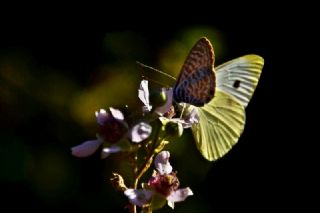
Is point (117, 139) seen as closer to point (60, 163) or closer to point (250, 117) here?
point (60, 163)

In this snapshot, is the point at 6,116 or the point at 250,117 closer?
the point at 6,116

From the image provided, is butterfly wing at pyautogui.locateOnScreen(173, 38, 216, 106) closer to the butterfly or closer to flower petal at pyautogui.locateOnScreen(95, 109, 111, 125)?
the butterfly

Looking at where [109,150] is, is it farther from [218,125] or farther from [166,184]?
[218,125]

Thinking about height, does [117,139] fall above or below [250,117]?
above

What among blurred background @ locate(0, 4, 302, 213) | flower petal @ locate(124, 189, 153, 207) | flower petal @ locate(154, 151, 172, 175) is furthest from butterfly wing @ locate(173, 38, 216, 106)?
blurred background @ locate(0, 4, 302, 213)

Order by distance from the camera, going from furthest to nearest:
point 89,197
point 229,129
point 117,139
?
point 89,197, point 229,129, point 117,139

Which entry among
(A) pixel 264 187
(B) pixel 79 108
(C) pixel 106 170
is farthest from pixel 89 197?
(A) pixel 264 187
